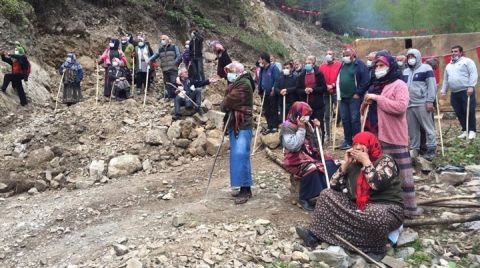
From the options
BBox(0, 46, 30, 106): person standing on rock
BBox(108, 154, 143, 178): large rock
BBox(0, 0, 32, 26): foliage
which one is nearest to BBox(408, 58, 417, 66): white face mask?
BBox(108, 154, 143, 178): large rock

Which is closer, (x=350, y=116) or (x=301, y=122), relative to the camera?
(x=301, y=122)

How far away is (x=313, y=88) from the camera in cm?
917

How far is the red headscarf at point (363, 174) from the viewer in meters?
5.26

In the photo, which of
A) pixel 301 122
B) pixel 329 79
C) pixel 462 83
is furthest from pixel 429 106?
pixel 301 122

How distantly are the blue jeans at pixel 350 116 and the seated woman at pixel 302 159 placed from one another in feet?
7.70

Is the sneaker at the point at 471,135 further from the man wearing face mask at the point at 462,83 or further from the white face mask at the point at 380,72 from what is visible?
the white face mask at the point at 380,72

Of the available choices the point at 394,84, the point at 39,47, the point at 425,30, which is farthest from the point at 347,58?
the point at 425,30

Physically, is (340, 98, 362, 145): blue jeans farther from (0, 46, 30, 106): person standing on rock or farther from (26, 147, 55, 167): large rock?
(0, 46, 30, 106): person standing on rock

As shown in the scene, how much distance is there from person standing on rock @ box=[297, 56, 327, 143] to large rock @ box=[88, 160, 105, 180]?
3977 mm

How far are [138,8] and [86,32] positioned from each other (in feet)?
8.97

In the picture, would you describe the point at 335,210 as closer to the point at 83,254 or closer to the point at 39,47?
the point at 83,254

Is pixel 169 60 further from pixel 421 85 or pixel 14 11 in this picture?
pixel 421 85

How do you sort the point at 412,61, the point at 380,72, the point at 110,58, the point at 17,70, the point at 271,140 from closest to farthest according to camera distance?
the point at 380,72, the point at 412,61, the point at 271,140, the point at 17,70, the point at 110,58

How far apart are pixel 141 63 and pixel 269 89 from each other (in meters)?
4.83
